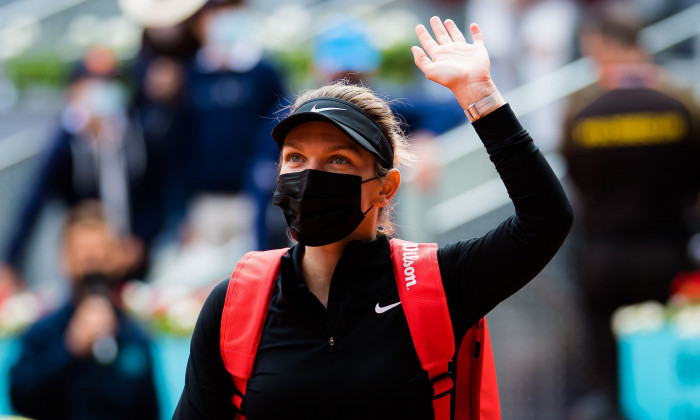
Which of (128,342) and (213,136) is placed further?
(213,136)

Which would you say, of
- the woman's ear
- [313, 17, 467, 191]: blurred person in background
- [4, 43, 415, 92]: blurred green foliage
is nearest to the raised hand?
the woman's ear

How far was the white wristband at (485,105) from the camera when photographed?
6.89ft

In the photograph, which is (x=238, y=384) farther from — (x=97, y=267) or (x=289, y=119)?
(x=97, y=267)

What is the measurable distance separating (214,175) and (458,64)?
193 inches

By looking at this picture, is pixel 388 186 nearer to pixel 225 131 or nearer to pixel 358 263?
pixel 358 263

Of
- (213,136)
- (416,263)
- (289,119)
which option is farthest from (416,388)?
(213,136)

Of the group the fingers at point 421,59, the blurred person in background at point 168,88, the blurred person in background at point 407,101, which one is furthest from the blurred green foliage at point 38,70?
the fingers at point 421,59

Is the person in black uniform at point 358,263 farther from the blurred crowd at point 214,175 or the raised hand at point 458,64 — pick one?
the blurred crowd at point 214,175

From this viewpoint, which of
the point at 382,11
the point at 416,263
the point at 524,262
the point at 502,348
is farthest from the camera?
the point at 382,11

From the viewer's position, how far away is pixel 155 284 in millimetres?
7000

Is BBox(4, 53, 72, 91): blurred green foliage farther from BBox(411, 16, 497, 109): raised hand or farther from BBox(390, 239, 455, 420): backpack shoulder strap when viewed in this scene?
BBox(390, 239, 455, 420): backpack shoulder strap

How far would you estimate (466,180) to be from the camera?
6.83 m

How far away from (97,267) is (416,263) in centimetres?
404

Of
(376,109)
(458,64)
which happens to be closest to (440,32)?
(458,64)
